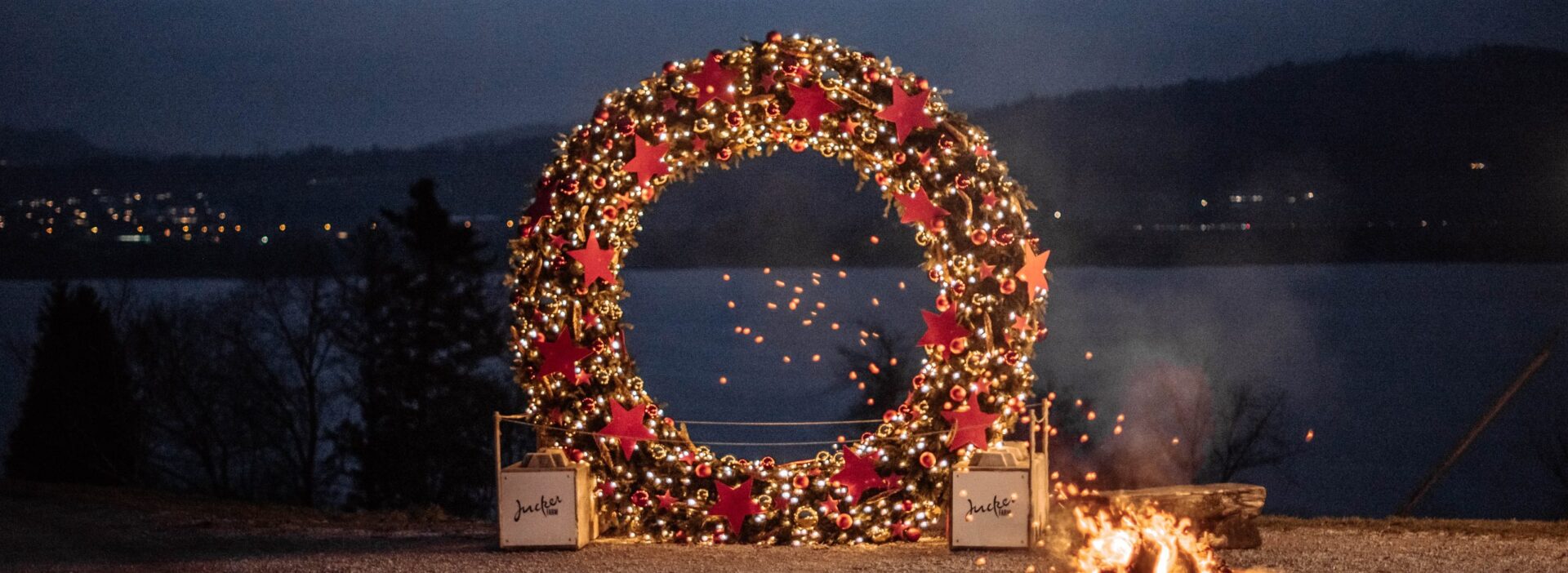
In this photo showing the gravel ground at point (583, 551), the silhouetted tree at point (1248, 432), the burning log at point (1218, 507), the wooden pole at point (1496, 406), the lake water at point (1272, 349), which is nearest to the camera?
the gravel ground at point (583, 551)

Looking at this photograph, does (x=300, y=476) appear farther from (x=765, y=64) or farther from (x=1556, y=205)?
(x=1556, y=205)

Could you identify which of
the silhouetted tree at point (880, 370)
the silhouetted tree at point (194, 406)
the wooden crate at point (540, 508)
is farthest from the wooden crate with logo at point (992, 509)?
the silhouetted tree at point (194, 406)

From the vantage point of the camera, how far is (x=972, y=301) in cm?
915

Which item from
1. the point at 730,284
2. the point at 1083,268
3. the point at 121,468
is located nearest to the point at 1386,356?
the point at 1083,268

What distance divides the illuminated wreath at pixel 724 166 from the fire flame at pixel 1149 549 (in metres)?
2.20

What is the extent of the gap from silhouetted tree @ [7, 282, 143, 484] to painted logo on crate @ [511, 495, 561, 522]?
590 inches

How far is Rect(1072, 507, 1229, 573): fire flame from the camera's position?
22.3 ft

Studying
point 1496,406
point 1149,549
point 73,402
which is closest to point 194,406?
point 73,402

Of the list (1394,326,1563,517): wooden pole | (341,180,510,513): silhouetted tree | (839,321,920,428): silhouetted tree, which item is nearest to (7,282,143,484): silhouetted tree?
(341,180,510,513): silhouetted tree

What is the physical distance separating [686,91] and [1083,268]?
2713 centimetres

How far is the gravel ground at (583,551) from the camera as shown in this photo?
8.51 metres

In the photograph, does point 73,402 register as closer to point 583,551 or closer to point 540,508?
point 540,508

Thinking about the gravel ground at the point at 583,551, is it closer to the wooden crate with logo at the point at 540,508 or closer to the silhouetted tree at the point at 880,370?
the wooden crate with logo at the point at 540,508

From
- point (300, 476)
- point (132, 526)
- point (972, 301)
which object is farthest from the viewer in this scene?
point (300, 476)
